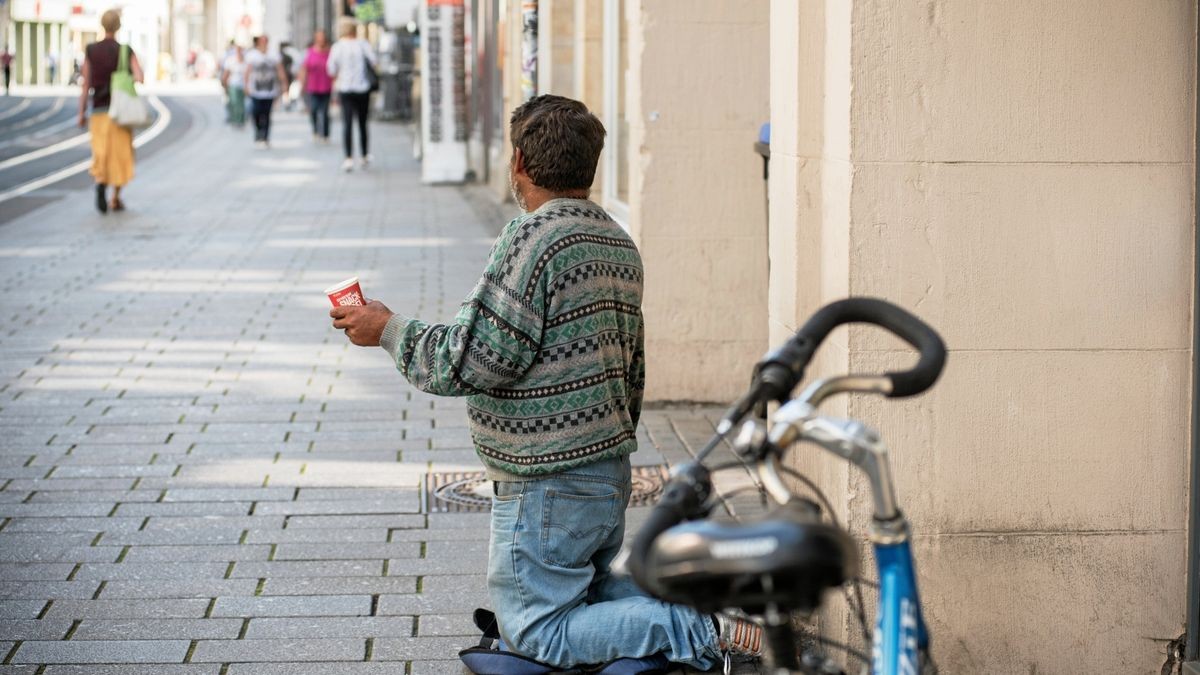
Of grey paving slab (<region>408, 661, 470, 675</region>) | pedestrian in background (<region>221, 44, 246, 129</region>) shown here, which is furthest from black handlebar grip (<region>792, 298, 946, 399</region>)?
pedestrian in background (<region>221, 44, 246, 129</region>)

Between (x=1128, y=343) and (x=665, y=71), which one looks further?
(x=665, y=71)

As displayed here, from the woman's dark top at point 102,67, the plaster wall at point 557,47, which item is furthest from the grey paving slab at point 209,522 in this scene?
the woman's dark top at point 102,67

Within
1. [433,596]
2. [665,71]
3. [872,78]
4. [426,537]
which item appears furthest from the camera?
[665,71]

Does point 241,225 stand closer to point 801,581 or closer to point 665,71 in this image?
point 665,71

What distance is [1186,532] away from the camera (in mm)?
4301

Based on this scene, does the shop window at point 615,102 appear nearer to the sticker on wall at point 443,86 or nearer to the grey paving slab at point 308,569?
the grey paving slab at point 308,569

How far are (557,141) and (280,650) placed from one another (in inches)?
64.1

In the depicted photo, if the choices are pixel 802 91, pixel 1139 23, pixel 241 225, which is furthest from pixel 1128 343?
pixel 241 225

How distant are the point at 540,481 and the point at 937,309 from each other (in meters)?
1.08

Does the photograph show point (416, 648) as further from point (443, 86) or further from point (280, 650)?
point (443, 86)

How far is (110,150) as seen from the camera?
16.3 meters

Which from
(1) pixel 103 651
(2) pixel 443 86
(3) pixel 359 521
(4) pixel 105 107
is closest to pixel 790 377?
(1) pixel 103 651

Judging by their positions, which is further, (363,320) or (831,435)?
(363,320)

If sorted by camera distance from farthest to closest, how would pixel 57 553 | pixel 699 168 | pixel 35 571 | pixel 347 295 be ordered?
pixel 699 168, pixel 57 553, pixel 35 571, pixel 347 295
